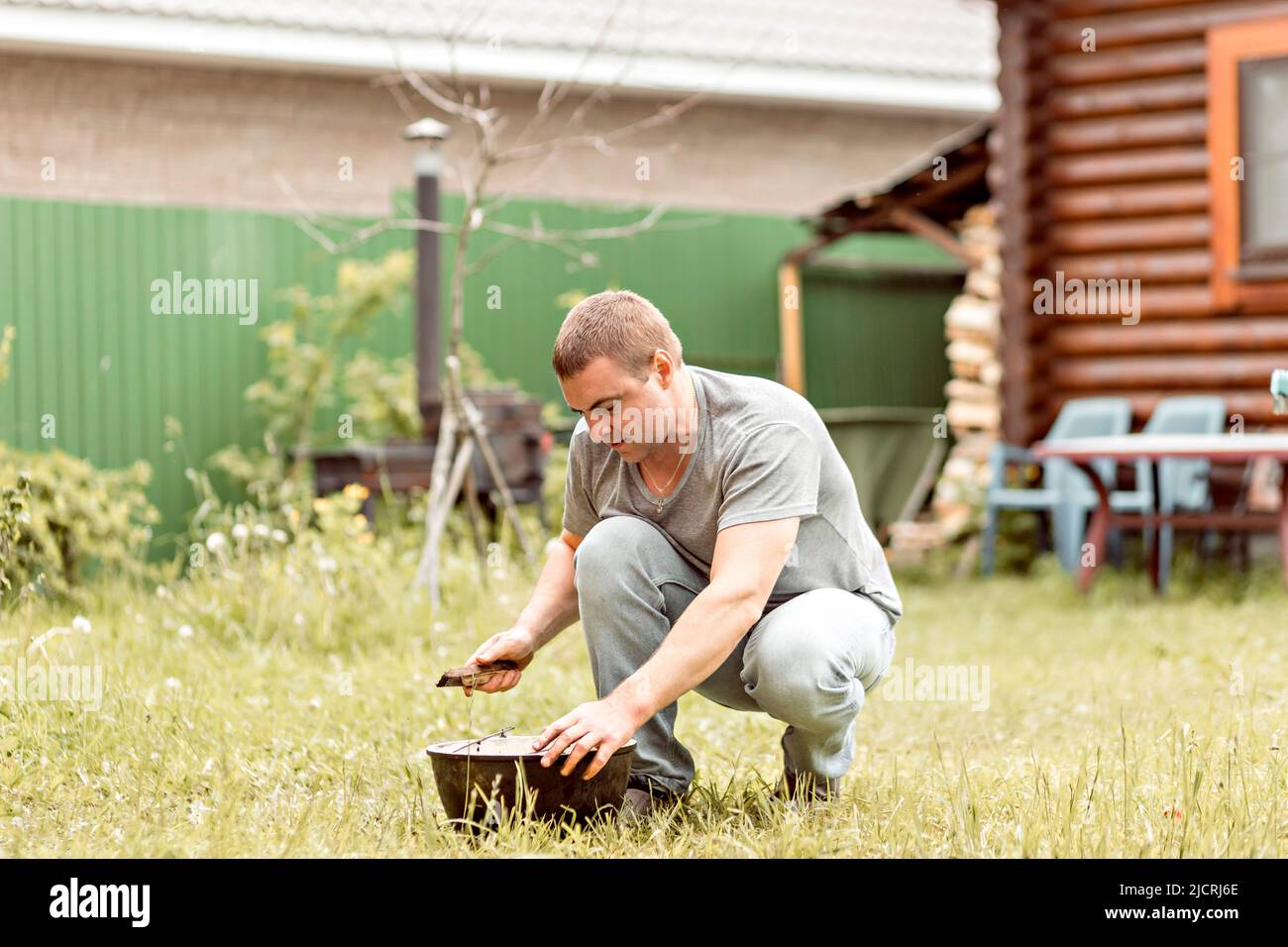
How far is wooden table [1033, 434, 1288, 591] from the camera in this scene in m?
6.38

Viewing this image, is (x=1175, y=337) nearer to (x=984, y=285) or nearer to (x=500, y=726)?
(x=984, y=285)

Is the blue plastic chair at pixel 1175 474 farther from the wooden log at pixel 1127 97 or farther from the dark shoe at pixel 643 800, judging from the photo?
the dark shoe at pixel 643 800

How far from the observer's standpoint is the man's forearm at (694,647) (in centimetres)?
274

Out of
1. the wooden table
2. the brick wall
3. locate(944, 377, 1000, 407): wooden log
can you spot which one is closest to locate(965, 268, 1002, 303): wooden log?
locate(944, 377, 1000, 407): wooden log

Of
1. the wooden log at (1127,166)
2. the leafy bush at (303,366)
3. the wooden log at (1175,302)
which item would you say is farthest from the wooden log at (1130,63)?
the leafy bush at (303,366)

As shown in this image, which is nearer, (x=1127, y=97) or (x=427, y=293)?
(x=427, y=293)

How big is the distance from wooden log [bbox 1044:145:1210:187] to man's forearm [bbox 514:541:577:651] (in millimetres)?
6061

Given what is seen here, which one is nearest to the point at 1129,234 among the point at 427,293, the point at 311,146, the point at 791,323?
the point at 791,323

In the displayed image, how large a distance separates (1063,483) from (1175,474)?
0.58m

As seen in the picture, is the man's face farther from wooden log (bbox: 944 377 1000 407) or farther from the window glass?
wooden log (bbox: 944 377 1000 407)

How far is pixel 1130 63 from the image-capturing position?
8.43 meters

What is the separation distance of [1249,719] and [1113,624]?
2.41 metres

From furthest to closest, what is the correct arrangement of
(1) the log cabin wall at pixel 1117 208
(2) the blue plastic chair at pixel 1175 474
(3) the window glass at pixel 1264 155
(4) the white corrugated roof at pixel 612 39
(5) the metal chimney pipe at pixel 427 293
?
(4) the white corrugated roof at pixel 612 39 → (1) the log cabin wall at pixel 1117 208 → (3) the window glass at pixel 1264 155 → (2) the blue plastic chair at pixel 1175 474 → (5) the metal chimney pipe at pixel 427 293

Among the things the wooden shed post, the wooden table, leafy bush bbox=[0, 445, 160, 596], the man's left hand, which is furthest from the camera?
the wooden shed post
